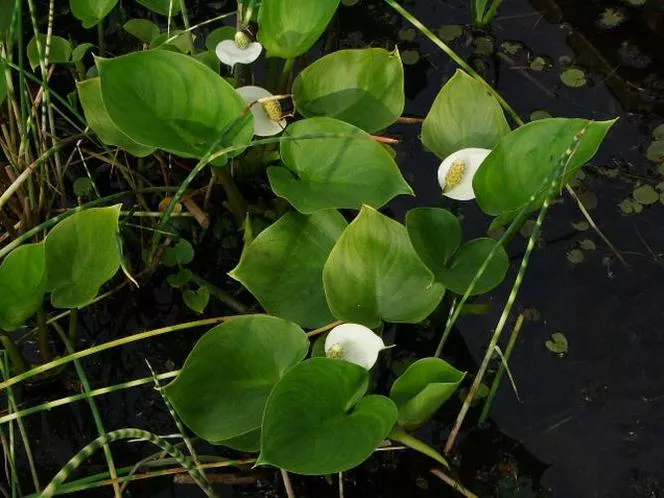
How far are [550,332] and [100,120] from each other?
637 mm

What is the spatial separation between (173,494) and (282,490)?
131mm

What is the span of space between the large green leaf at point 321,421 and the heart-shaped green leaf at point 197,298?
30 centimetres

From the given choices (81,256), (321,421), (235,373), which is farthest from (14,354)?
(321,421)

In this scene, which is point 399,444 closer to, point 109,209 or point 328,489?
point 328,489

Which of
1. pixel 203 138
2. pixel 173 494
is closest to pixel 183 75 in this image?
pixel 203 138

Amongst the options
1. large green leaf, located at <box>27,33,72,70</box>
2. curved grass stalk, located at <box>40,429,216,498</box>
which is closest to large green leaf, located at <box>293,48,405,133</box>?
large green leaf, located at <box>27,33,72,70</box>

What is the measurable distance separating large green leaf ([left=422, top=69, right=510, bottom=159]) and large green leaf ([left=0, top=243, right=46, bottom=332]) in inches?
18.5

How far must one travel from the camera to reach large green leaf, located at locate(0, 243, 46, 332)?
765 mm

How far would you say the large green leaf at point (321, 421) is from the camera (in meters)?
0.73

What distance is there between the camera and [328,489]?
3.08 feet

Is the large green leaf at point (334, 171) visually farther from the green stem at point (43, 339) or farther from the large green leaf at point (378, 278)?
the green stem at point (43, 339)

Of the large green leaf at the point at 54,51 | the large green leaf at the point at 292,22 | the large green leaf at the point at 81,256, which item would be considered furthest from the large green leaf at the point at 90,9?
the large green leaf at the point at 81,256

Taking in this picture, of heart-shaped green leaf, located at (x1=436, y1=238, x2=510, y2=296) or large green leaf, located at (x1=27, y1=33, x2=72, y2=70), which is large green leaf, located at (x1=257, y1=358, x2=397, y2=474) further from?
large green leaf, located at (x1=27, y1=33, x2=72, y2=70)

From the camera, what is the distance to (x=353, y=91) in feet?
3.22
